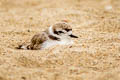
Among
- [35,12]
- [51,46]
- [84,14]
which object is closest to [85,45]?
[51,46]

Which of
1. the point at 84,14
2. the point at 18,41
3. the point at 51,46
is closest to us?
the point at 51,46

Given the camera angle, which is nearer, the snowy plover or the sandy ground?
the sandy ground

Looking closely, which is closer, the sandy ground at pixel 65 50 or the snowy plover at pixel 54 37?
the sandy ground at pixel 65 50

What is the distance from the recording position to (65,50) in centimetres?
371

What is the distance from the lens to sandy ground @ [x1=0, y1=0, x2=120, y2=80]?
304 cm

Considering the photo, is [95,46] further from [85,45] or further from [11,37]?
[11,37]

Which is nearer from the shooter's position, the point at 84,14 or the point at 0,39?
the point at 0,39

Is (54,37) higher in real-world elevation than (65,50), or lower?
higher

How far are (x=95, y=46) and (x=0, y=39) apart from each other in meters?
1.67

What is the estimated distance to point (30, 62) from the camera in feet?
11.1

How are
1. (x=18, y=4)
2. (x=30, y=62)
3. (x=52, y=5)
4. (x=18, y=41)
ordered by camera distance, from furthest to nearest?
(x=18, y=4) < (x=52, y=5) < (x=18, y=41) < (x=30, y=62)

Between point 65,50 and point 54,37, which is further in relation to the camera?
point 54,37

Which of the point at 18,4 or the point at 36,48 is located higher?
the point at 18,4

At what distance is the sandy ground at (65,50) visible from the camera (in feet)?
9.98
